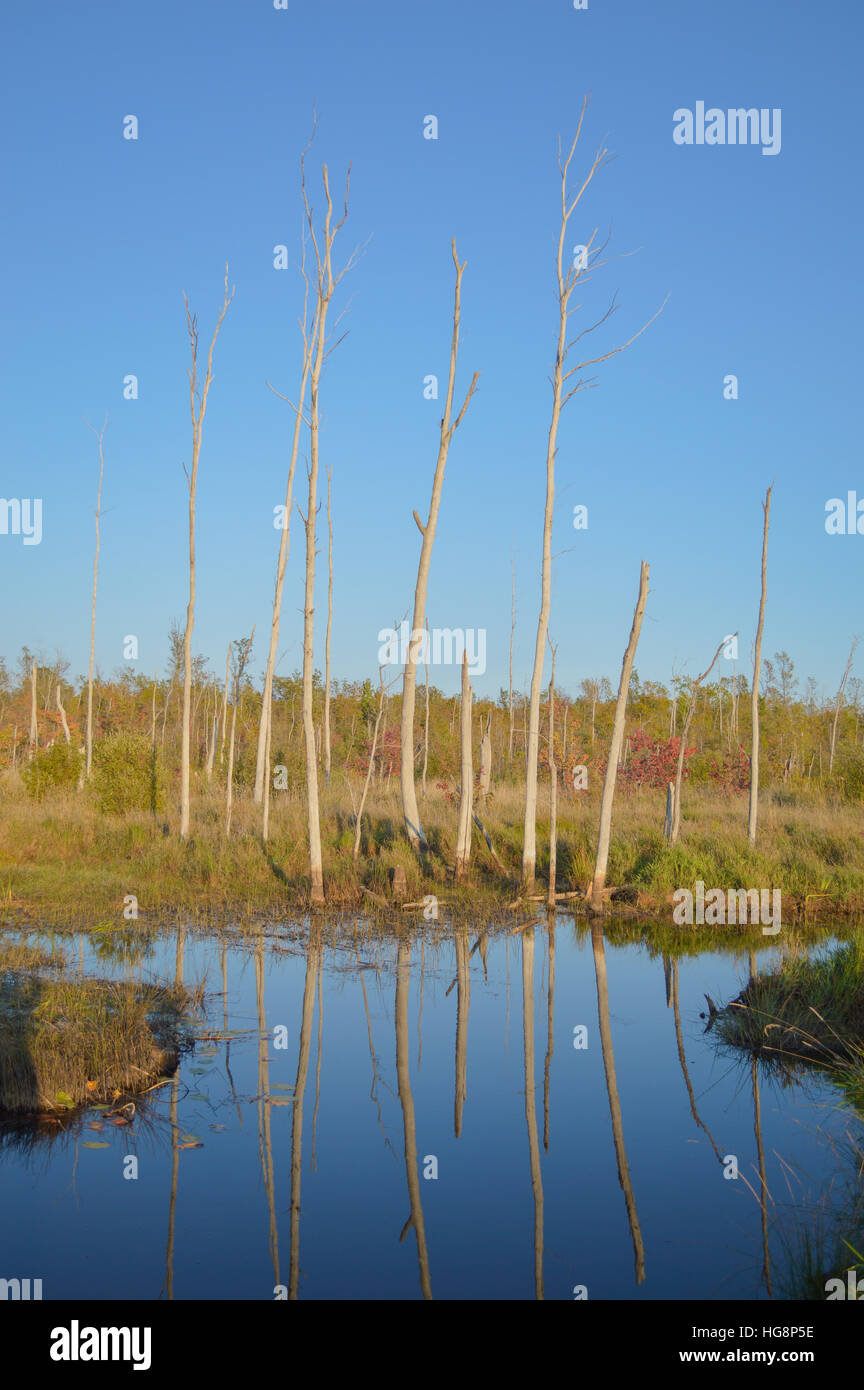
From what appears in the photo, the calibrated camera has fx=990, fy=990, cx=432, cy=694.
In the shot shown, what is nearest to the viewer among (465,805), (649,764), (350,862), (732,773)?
(465,805)

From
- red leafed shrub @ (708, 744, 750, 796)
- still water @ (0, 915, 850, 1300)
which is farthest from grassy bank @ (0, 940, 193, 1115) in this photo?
red leafed shrub @ (708, 744, 750, 796)

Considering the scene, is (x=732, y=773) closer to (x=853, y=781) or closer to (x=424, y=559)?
(x=853, y=781)

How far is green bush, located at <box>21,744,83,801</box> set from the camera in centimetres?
2272

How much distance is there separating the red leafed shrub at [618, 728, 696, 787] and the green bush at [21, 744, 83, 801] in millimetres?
16879

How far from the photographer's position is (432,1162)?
6027 mm

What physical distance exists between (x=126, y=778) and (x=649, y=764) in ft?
59.9

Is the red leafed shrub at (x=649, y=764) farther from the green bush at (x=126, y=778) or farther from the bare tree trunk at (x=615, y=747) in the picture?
the bare tree trunk at (x=615, y=747)

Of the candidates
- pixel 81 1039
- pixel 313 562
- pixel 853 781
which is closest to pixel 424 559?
pixel 313 562

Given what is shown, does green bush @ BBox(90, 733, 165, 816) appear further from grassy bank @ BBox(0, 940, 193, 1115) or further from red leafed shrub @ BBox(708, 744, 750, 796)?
red leafed shrub @ BBox(708, 744, 750, 796)
